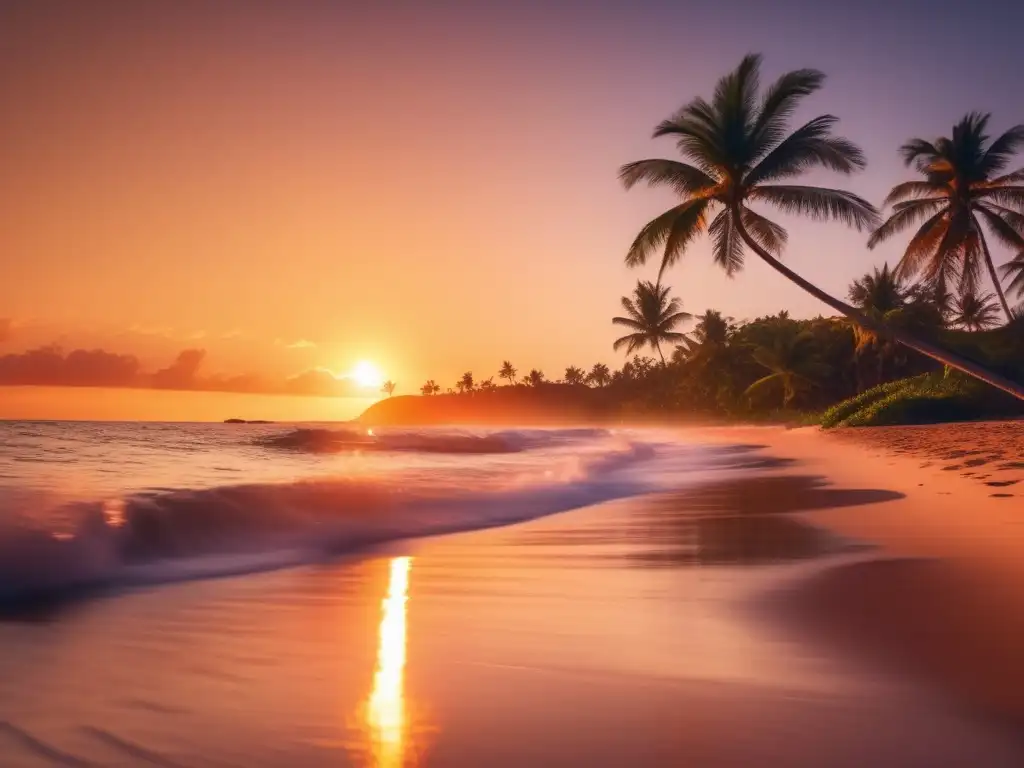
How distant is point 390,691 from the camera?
8.23 ft

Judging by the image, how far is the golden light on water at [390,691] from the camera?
6.81 feet

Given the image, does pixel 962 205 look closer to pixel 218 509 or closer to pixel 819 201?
pixel 819 201

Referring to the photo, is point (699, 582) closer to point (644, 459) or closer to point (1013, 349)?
point (644, 459)

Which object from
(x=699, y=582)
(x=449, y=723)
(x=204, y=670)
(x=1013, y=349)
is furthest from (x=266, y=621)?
(x=1013, y=349)

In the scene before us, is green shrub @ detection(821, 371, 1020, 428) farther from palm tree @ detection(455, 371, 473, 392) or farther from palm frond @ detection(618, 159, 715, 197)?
palm tree @ detection(455, 371, 473, 392)

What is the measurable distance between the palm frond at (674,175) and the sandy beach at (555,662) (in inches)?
491

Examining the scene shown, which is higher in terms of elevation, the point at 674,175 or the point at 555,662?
the point at 674,175

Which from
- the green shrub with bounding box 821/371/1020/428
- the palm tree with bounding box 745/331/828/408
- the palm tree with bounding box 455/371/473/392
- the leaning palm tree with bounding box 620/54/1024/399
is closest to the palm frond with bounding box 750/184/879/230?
the leaning palm tree with bounding box 620/54/1024/399

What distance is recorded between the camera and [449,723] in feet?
7.30

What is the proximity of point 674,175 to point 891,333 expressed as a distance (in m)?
5.93

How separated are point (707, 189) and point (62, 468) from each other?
1373cm

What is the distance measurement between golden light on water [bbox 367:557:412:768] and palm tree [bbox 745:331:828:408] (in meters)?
36.7

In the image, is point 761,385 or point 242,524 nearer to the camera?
point 242,524

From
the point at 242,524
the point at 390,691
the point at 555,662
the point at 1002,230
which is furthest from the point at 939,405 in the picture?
the point at 390,691
